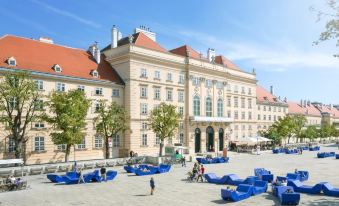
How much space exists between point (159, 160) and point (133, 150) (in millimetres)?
8829

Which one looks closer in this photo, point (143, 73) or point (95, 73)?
point (95, 73)

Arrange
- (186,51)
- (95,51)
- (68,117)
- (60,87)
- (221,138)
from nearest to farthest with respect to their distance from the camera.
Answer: (68,117) → (60,87) → (95,51) → (186,51) → (221,138)

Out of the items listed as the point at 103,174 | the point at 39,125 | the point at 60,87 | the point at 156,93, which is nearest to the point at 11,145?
the point at 39,125

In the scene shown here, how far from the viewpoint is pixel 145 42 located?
5478 cm

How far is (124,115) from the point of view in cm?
4653

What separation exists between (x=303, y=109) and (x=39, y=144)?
3839 inches

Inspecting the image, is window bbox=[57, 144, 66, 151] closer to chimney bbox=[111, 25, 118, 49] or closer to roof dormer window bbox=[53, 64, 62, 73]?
roof dormer window bbox=[53, 64, 62, 73]

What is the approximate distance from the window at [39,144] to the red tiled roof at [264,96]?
57.5 metres

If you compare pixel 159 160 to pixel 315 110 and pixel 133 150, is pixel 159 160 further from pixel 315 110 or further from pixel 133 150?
pixel 315 110

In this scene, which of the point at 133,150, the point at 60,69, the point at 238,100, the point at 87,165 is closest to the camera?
the point at 87,165

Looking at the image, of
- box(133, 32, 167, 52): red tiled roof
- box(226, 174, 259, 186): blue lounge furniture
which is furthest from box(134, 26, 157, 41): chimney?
box(226, 174, 259, 186): blue lounge furniture

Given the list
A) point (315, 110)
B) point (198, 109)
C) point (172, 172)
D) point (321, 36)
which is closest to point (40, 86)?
point (172, 172)

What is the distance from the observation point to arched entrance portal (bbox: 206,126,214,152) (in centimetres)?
6106

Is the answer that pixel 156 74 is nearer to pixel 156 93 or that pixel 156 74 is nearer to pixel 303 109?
pixel 156 93
